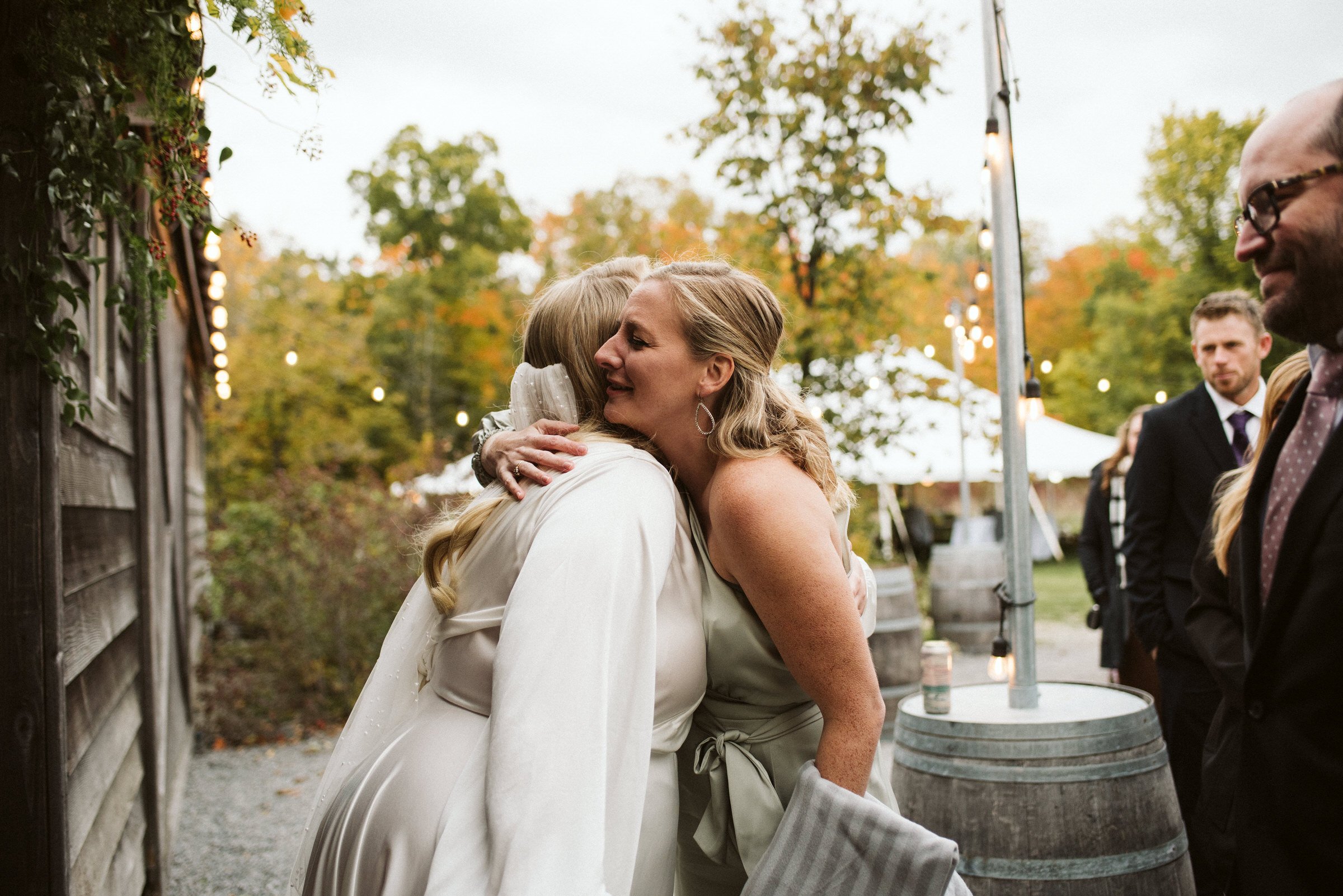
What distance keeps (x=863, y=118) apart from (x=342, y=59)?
595 centimetres

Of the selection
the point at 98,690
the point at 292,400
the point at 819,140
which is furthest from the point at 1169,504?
the point at 292,400

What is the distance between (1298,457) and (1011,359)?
5.81ft

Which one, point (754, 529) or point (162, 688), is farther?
point (162, 688)

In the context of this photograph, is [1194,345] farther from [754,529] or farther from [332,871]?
[332,871]

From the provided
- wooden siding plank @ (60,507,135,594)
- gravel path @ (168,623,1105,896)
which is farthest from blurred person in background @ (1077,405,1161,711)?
wooden siding plank @ (60,507,135,594)

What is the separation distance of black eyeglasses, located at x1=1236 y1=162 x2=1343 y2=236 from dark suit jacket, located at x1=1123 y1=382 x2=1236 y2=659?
9.02 ft

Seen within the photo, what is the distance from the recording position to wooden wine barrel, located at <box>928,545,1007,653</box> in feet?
32.7

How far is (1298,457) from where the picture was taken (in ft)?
5.33

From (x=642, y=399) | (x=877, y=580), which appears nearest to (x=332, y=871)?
(x=642, y=399)

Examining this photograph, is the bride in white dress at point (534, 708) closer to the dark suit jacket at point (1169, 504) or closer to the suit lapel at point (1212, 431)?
the dark suit jacket at point (1169, 504)

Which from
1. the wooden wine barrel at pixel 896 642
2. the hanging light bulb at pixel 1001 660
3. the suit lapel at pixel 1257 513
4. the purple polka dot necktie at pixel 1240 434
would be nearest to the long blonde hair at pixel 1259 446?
the suit lapel at pixel 1257 513

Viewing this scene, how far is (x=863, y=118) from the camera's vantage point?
757 centimetres

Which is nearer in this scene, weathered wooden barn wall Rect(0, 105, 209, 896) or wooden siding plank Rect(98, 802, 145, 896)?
Answer: weathered wooden barn wall Rect(0, 105, 209, 896)

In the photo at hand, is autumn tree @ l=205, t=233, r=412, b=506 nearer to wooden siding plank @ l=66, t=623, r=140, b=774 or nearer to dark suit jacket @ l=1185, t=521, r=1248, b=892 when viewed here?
wooden siding plank @ l=66, t=623, r=140, b=774
